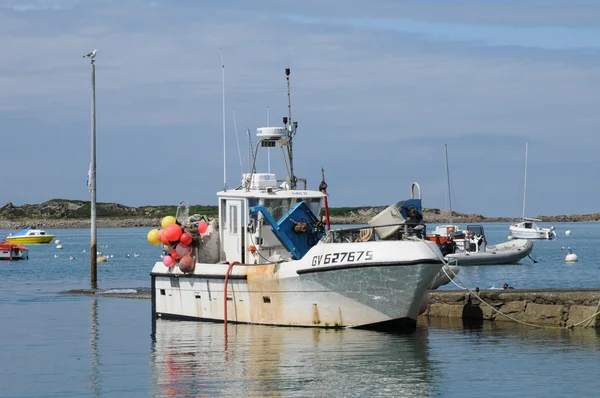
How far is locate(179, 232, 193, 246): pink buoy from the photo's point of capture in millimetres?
23953

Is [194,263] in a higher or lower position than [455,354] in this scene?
higher

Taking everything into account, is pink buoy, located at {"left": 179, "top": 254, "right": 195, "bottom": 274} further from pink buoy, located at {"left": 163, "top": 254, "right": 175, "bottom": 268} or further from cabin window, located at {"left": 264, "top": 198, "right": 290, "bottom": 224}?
cabin window, located at {"left": 264, "top": 198, "right": 290, "bottom": 224}

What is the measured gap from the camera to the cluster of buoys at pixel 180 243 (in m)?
23.9

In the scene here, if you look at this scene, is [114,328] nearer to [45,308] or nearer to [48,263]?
[45,308]

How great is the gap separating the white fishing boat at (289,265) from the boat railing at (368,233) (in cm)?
2

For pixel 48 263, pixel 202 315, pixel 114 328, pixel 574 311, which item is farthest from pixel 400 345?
pixel 48 263

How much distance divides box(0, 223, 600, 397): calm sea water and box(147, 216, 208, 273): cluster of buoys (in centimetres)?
143

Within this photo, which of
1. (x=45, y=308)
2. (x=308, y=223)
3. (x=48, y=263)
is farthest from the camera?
(x=48, y=263)

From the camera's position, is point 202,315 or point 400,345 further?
point 202,315

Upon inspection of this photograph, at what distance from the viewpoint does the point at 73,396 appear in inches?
633

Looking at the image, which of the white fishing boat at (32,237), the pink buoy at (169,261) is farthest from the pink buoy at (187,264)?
the white fishing boat at (32,237)

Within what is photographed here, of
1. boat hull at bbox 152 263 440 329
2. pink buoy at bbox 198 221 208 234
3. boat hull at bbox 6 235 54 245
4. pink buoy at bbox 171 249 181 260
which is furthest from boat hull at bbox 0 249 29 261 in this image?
boat hull at bbox 152 263 440 329

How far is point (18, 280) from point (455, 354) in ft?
101

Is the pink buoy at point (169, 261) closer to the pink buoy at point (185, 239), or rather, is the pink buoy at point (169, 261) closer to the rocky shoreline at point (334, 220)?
the pink buoy at point (185, 239)
